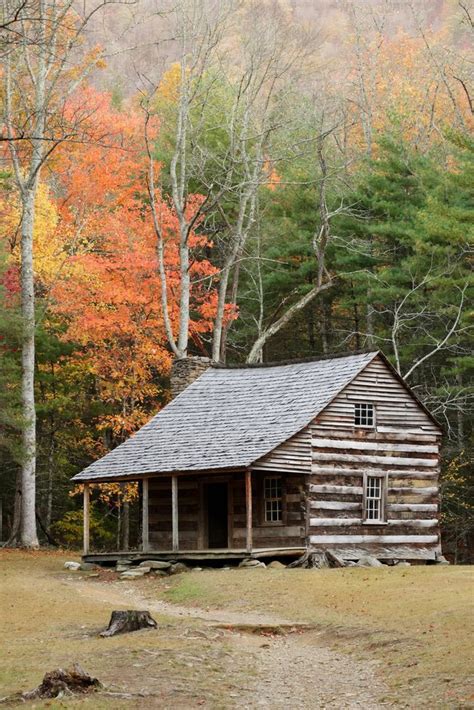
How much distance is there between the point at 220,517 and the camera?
32.0 meters

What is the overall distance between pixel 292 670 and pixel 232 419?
17.0 meters

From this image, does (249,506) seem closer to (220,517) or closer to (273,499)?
(273,499)

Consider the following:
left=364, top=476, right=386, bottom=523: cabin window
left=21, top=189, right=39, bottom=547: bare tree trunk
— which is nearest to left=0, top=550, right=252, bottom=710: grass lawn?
left=364, top=476, right=386, bottom=523: cabin window

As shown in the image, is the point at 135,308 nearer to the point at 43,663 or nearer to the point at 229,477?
the point at 229,477

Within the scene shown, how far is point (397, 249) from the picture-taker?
44.3 m

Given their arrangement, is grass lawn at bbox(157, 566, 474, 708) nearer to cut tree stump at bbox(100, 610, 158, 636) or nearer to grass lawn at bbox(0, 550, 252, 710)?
grass lawn at bbox(0, 550, 252, 710)

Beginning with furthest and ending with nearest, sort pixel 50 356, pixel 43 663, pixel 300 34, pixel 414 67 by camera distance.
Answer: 1. pixel 414 67
2. pixel 300 34
3. pixel 50 356
4. pixel 43 663

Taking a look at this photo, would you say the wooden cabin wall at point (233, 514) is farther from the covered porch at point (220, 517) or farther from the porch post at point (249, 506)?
the porch post at point (249, 506)

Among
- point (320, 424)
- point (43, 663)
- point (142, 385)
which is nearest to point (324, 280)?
point (142, 385)

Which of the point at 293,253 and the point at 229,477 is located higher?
the point at 293,253

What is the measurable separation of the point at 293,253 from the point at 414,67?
23.6m

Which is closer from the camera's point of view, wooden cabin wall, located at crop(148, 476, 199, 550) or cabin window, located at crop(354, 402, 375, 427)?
cabin window, located at crop(354, 402, 375, 427)

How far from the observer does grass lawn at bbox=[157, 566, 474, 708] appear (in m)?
13.7

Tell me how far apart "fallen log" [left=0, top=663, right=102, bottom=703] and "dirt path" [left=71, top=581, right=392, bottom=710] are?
5.39 ft
